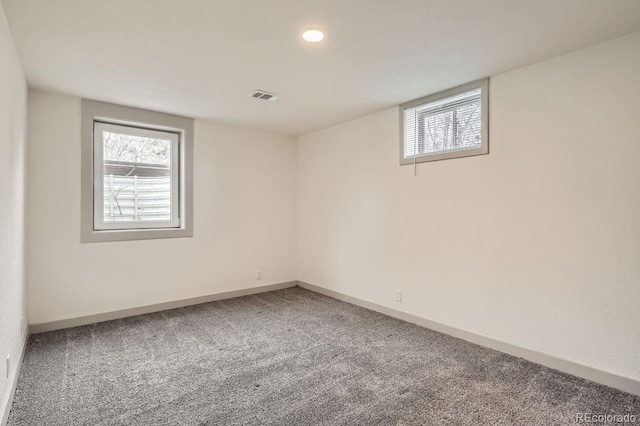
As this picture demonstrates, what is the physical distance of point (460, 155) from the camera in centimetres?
318

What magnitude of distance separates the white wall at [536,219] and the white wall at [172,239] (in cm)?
167

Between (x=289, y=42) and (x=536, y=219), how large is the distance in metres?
2.31

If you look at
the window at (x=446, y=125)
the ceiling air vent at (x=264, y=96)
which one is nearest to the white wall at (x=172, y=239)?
the ceiling air vent at (x=264, y=96)

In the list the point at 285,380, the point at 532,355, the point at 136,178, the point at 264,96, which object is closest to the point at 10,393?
the point at 285,380

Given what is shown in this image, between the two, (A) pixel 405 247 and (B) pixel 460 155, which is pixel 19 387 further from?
(B) pixel 460 155

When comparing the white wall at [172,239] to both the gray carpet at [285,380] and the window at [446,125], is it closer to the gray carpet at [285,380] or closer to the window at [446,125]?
the gray carpet at [285,380]

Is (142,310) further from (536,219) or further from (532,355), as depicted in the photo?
(536,219)

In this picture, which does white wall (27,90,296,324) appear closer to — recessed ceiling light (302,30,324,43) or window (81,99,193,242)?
window (81,99,193,242)

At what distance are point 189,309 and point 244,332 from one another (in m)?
1.12

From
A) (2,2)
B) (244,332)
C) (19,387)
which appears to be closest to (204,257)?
(244,332)

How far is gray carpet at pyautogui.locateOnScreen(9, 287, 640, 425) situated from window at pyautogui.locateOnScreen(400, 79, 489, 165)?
179cm

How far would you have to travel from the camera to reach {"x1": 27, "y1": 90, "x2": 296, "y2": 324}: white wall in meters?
3.35

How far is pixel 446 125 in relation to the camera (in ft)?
11.0

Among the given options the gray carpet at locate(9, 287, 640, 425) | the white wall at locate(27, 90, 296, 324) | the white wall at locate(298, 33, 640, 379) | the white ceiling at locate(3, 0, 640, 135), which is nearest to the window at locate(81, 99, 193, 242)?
the white wall at locate(27, 90, 296, 324)
